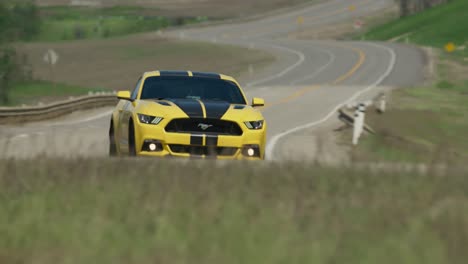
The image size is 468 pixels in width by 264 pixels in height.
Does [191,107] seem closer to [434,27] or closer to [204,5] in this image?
[434,27]

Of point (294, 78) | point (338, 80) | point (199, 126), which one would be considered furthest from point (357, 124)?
point (294, 78)

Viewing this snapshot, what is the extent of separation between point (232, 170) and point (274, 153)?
12346 mm

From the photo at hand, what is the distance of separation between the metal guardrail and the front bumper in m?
16.5

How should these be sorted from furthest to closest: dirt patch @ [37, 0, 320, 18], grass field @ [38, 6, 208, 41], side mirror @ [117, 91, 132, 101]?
1. dirt patch @ [37, 0, 320, 18]
2. grass field @ [38, 6, 208, 41]
3. side mirror @ [117, 91, 132, 101]

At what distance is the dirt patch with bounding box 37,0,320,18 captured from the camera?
14150 centimetres

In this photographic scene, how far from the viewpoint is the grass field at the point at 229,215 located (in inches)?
250

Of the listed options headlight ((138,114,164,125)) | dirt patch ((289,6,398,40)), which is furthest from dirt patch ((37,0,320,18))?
headlight ((138,114,164,125))

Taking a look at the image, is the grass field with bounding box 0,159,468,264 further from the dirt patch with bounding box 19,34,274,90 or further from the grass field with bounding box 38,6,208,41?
the grass field with bounding box 38,6,208,41

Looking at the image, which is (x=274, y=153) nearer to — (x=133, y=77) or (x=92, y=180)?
(x=92, y=180)

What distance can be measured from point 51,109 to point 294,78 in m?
31.5

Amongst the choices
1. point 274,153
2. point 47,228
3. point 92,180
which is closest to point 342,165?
point 92,180

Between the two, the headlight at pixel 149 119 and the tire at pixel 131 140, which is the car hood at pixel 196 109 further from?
the tire at pixel 131 140

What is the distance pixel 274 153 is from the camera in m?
21.9

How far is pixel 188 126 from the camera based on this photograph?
14445 mm
